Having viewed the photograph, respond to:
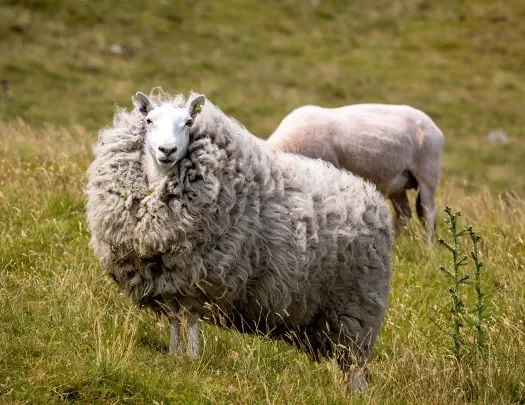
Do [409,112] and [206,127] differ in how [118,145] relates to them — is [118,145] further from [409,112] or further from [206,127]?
[409,112]

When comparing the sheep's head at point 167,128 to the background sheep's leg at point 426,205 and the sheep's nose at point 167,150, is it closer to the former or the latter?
the sheep's nose at point 167,150

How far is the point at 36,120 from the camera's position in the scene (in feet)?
50.7

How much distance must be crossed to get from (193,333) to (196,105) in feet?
4.55

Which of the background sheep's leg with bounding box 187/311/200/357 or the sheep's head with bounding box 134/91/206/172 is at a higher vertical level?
the sheep's head with bounding box 134/91/206/172

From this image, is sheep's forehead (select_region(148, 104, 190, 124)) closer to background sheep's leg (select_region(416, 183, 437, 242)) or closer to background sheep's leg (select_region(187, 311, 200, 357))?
background sheep's leg (select_region(187, 311, 200, 357))

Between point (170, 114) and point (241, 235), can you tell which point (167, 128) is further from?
point (241, 235)

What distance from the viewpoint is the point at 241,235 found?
184 inches

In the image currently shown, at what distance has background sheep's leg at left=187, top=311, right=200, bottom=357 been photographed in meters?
4.47

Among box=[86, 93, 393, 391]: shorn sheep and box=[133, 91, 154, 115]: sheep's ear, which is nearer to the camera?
box=[86, 93, 393, 391]: shorn sheep

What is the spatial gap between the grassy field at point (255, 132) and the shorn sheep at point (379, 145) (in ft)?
1.82

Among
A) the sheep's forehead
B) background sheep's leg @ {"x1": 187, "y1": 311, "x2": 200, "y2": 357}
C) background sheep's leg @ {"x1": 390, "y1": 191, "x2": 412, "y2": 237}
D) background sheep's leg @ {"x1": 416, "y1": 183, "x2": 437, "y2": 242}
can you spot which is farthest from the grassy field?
the sheep's forehead

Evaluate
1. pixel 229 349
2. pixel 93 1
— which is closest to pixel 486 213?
pixel 229 349

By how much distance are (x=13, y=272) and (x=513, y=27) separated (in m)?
32.0

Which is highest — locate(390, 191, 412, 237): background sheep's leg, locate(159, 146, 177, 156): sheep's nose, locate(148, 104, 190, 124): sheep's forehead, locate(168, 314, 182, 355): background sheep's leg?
locate(148, 104, 190, 124): sheep's forehead
